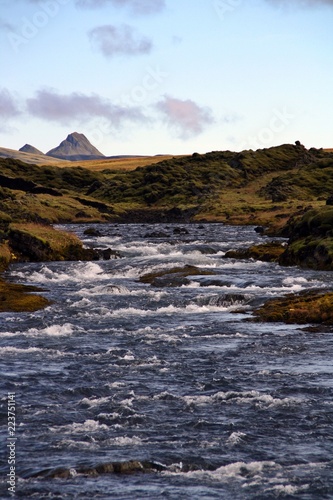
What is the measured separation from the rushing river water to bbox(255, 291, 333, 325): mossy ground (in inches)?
58.4

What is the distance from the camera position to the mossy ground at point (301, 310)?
124 ft

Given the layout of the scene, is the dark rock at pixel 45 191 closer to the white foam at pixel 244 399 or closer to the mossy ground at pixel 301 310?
the mossy ground at pixel 301 310

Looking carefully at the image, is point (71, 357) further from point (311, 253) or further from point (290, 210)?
point (290, 210)

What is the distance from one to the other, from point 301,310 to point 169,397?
52.2 feet

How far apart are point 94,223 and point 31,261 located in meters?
74.1

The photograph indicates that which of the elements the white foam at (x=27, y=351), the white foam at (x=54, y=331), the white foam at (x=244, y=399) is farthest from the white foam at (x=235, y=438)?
the white foam at (x=54, y=331)

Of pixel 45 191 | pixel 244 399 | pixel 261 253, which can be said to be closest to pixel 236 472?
pixel 244 399

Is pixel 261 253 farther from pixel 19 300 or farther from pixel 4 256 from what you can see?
pixel 19 300

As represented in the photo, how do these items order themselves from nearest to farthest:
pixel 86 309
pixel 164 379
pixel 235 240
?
pixel 164 379
pixel 86 309
pixel 235 240

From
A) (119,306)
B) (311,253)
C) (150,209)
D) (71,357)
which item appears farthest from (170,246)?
(150,209)

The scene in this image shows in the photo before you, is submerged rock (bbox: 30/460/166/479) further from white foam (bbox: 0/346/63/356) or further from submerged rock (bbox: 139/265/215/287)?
submerged rock (bbox: 139/265/215/287)

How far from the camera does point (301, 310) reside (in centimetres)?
3897

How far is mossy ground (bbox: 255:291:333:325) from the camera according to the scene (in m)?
37.9

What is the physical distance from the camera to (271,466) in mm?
19031
